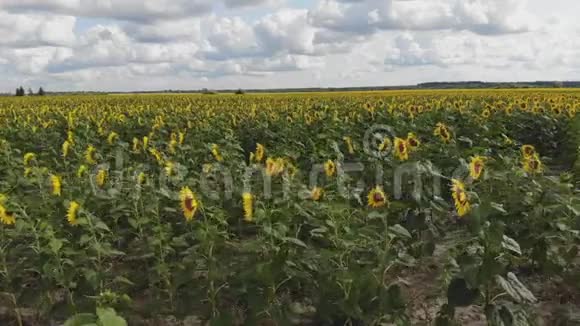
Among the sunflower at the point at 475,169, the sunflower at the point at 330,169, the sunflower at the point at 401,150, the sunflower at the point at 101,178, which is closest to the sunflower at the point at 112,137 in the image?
the sunflower at the point at 101,178

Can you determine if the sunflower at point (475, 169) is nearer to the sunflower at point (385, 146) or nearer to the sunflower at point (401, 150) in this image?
the sunflower at point (401, 150)

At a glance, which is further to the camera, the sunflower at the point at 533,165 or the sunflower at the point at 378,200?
the sunflower at the point at 533,165

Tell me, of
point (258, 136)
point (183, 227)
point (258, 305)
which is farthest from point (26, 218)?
point (258, 136)

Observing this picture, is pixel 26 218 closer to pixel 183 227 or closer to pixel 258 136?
pixel 183 227

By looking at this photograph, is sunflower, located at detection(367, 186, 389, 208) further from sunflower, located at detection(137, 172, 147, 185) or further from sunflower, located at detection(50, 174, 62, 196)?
sunflower, located at detection(50, 174, 62, 196)

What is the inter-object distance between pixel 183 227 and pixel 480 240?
208cm

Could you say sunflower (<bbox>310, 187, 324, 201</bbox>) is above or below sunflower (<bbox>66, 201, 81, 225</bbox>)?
above

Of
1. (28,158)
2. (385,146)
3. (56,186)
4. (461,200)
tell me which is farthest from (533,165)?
(28,158)

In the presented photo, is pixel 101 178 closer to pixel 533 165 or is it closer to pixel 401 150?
pixel 401 150

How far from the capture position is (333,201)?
4.00m

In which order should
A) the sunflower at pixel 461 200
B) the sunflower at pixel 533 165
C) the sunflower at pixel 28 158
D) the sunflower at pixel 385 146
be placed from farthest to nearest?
the sunflower at pixel 28 158 → the sunflower at pixel 385 146 → the sunflower at pixel 533 165 → the sunflower at pixel 461 200

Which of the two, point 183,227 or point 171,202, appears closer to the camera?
point 183,227

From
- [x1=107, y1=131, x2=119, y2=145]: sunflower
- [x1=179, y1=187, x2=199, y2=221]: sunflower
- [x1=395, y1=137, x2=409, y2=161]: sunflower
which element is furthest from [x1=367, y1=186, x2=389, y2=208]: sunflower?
[x1=107, y1=131, x2=119, y2=145]: sunflower

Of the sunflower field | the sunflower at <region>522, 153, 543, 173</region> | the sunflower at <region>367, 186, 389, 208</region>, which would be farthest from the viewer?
the sunflower at <region>522, 153, 543, 173</region>
